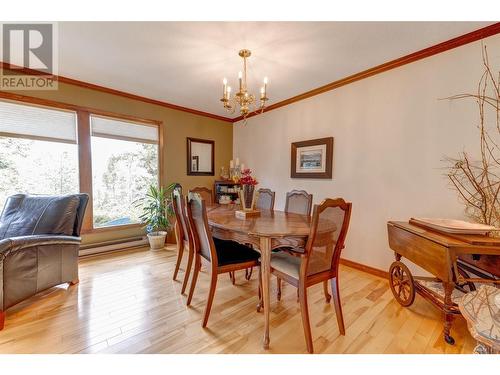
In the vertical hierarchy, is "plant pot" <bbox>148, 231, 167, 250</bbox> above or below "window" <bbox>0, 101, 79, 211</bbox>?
below

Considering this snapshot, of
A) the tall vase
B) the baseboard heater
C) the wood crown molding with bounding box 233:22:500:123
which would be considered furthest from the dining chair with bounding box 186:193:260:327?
the wood crown molding with bounding box 233:22:500:123

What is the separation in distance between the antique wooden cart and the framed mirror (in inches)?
129

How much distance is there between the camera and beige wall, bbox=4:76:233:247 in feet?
9.65

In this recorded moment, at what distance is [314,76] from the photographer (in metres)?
2.72

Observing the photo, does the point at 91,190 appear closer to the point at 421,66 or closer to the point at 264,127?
the point at 264,127

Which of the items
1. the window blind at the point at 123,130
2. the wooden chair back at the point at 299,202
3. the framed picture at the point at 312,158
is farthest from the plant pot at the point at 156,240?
the framed picture at the point at 312,158

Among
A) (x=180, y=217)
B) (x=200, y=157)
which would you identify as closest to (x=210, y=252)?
(x=180, y=217)

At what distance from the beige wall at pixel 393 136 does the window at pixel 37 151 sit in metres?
3.32

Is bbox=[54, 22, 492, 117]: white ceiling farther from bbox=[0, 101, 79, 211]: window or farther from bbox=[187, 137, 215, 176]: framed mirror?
bbox=[187, 137, 215, 176]: framed mirror

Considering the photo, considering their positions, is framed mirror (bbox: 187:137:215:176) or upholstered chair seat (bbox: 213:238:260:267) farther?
framed mirror (bbox: 187:137:215:176)

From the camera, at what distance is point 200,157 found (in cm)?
423

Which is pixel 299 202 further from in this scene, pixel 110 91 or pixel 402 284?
pixel 110 91

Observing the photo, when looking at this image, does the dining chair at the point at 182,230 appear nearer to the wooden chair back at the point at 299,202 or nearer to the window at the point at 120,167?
the wooden chair back at the point at 299,202
